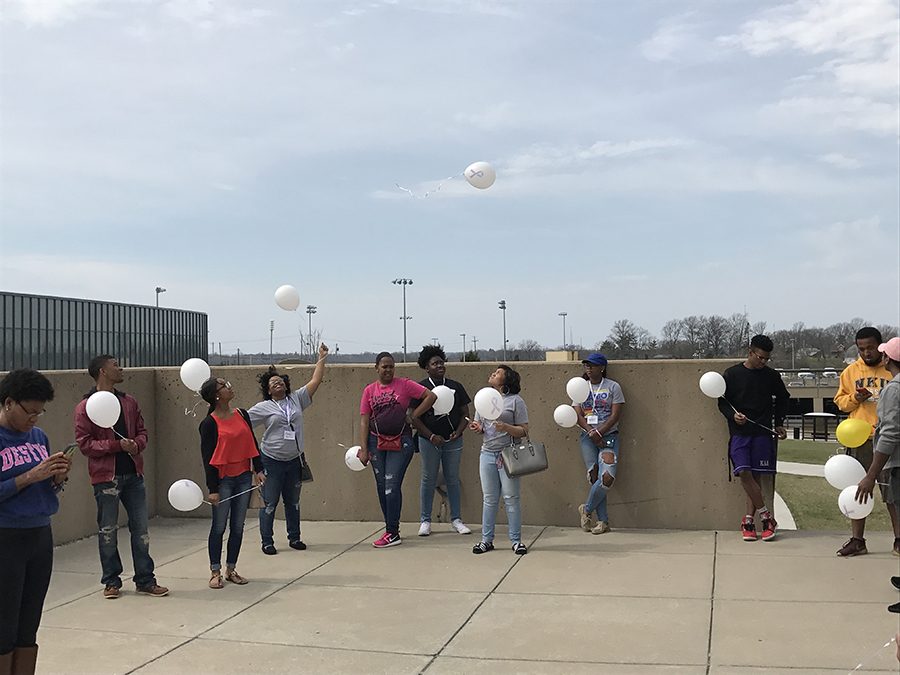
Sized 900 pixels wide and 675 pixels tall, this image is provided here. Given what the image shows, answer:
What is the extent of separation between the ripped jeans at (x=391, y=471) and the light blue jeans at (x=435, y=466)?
0.29 meters

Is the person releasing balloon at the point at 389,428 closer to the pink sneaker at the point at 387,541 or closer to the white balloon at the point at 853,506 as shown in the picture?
the pink sneaker at the point at 387,541

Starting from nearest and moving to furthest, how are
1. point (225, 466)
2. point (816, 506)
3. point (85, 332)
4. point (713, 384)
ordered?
1. point (225, 466)
2. point (713, 384)
3. point (816, 506)
4. point (85, 332)

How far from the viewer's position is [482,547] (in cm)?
796

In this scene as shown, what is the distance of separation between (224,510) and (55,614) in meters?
1.38

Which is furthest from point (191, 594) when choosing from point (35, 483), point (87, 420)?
point (35, 483)

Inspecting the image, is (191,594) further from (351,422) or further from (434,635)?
(351,422)

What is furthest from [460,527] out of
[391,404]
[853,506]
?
[853,506]

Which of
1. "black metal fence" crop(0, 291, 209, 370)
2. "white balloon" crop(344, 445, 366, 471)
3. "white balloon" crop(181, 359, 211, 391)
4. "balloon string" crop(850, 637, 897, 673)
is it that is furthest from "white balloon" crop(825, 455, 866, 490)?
"black metal fence" crop(0, 291, 209, 370)

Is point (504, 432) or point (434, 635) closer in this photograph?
point (434, 635)

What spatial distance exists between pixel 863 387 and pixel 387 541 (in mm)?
4507

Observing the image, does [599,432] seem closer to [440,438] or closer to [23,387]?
[440,438]

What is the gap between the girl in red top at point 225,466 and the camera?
6871mm

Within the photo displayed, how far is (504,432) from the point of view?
310 inches

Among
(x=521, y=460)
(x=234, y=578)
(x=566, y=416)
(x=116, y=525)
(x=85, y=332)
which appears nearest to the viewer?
(x=116, y=525)
